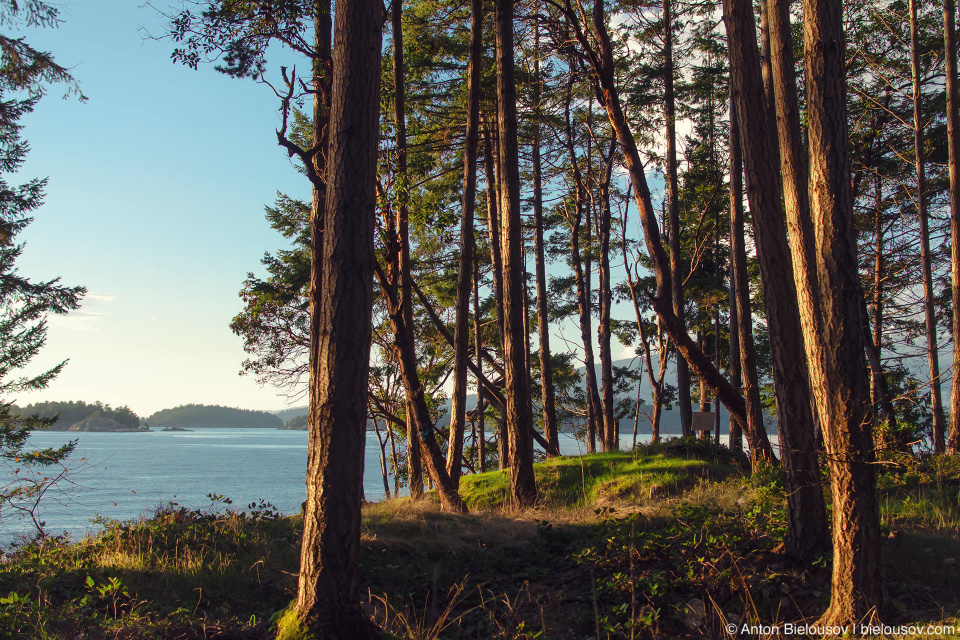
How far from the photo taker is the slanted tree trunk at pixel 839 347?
3.54 meters

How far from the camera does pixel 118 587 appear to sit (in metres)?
4.27

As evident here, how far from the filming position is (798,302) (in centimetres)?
479

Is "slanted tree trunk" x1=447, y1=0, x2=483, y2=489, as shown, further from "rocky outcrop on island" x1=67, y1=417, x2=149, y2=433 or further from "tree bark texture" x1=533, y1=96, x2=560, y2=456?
"rocky outcrop on island" x1=67, y1=417, x2=149, y2=433

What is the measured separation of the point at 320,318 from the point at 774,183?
437 centimetres

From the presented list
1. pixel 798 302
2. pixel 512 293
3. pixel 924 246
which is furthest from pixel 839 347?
pixel 924 246

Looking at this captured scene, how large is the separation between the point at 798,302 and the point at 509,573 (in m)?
3.65

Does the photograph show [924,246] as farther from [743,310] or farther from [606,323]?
[606,323]

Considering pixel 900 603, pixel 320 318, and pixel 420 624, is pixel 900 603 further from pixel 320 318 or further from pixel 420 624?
pixel 320 318

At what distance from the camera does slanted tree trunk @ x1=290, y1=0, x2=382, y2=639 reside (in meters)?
3.50

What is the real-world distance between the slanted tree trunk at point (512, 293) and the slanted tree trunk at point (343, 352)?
15.0ft

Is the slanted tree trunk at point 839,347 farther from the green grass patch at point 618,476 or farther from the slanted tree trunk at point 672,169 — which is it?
the slanted tree trunk at point 672,169

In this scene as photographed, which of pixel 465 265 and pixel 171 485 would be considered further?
pixel 171 485

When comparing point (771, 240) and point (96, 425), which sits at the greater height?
point (771, 240)

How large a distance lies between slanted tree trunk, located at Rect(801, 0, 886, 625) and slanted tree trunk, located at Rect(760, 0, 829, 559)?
0.45 metres
